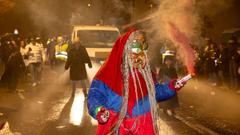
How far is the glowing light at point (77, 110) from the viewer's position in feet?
31.9

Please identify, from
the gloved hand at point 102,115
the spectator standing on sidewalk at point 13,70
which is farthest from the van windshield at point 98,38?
the gloved hand at point 102,115

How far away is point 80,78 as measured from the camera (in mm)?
12789

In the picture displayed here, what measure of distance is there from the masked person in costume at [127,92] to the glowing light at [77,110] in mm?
5035

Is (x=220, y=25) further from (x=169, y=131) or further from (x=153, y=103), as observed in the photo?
(x=153, y=103)

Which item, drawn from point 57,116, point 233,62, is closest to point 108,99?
point 57,116

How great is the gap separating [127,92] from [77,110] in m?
6.67

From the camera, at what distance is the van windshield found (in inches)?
648

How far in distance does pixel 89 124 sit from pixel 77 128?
0.46 metres

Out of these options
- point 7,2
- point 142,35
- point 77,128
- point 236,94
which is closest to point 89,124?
point 77,128

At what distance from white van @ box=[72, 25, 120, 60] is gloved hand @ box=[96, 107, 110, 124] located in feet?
39.0

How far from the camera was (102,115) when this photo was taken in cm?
401

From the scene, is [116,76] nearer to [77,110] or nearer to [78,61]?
[77,110]

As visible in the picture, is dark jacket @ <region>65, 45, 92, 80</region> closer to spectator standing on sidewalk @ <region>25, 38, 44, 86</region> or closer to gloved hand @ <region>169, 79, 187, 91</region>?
spectator standing on sidewalk @ <region>25, 38, 44, 86</region>

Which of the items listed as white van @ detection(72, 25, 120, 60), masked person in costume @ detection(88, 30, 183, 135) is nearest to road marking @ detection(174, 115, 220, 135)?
masked person in costume @ detection(88, 30, 183, 135)
